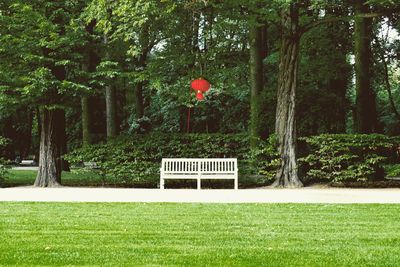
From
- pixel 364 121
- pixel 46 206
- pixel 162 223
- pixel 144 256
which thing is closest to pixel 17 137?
pixel 364 121

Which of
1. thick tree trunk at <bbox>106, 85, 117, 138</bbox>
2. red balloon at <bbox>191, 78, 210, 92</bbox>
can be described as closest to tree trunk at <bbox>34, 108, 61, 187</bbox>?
red balloon at <bbox>191, 78, 210, 92</bbox>

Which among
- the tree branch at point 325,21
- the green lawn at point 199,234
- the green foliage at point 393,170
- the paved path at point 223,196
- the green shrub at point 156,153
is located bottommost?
the green lawn at point 199,234

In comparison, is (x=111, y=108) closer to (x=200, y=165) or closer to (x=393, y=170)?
(x=200, y=165)

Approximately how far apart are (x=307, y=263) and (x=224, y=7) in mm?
12792

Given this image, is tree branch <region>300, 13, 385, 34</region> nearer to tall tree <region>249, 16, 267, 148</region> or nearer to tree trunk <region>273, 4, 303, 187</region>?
tree trunk <region>273, 4, 303, 187</region>

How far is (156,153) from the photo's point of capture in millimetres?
18891

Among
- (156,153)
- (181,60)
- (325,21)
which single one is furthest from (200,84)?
(325,21)

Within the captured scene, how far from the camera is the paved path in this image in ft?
44.9

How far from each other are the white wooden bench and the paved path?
1.07 meters

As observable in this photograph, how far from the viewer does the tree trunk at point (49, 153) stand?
1859cm

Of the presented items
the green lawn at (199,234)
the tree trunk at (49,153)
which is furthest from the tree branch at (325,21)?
the tree trunk at (49,153)

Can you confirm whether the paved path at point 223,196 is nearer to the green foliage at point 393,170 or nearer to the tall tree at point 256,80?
the green foliage at point 393,170

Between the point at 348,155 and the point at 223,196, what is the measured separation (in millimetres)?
4756

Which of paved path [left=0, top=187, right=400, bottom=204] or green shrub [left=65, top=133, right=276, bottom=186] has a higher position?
green shrub [left=65, top=133, right=276, bottom=186]
